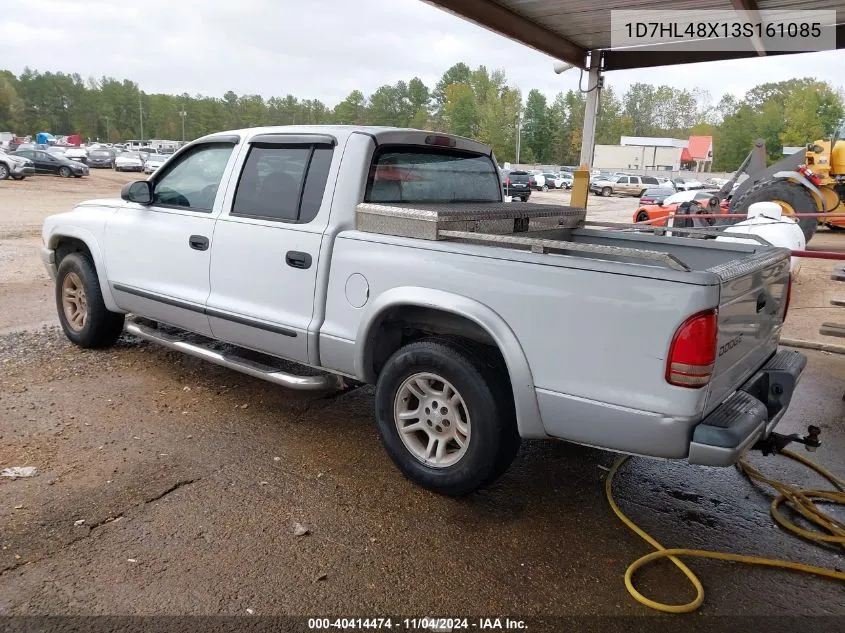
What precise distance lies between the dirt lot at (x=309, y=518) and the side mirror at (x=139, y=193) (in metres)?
1.38

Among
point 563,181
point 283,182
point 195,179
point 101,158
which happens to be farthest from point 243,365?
point 563,181

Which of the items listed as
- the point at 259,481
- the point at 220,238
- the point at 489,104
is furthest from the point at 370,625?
the point at 489,104

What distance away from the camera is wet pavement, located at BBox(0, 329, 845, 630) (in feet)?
8.83

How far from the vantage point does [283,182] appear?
414cm

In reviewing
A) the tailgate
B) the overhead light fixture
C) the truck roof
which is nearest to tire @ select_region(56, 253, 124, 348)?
the truck roof

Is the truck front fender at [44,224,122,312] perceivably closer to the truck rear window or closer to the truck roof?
the truck roof

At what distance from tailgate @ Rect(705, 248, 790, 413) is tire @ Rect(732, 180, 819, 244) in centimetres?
1210

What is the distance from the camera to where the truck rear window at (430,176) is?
3996mm

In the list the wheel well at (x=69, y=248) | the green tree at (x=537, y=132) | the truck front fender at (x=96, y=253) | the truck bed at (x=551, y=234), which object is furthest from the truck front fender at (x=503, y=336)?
the green tree at (x=537, y=132)

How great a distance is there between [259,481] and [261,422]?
83 cm

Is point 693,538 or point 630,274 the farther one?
point 693,538

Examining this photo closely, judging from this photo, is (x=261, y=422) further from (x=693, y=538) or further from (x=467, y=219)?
(x=693, y=538)

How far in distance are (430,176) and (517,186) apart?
31.4 metres

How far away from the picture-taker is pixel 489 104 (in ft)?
311
